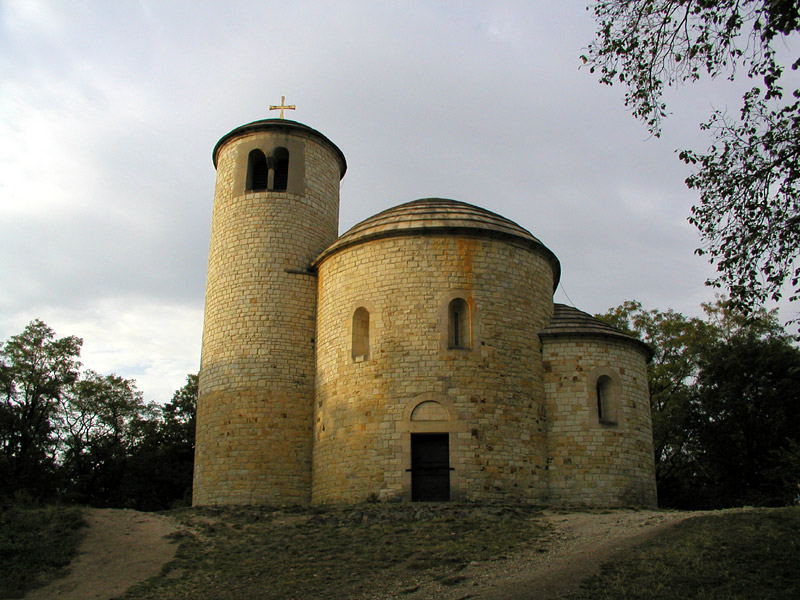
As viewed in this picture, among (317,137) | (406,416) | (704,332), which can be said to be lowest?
(406,416)

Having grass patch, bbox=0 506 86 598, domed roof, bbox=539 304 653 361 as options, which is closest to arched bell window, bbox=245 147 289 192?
domed roof, bbox=539 304 653 361

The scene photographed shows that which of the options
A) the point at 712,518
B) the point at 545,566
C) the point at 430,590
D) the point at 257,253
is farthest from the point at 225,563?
the point at 257,253

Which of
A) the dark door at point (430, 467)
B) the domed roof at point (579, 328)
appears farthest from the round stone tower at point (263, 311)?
the domed roof at point (579, 328)

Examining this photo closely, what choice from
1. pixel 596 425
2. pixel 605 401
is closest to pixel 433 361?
pixel 596 425

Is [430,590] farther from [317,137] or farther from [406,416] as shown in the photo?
[317,137]

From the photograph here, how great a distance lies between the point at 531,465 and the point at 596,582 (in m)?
8.77

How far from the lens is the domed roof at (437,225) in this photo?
21.3 m

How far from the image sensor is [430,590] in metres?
11.7

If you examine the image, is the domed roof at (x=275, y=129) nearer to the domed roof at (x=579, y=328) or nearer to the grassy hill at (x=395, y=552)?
the domed roof at (x=579, y=328)

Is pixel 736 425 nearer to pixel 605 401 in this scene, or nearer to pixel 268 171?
pixel 605 401

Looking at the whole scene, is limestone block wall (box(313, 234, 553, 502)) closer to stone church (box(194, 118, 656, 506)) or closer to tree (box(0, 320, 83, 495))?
stone church (box(194, 118, 656, 506))

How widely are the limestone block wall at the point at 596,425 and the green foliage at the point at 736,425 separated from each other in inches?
226

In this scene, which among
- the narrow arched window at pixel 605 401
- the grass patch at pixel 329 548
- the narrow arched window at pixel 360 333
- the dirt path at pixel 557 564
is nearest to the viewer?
the dirt path at pixel 557 564

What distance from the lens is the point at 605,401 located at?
21.1m
